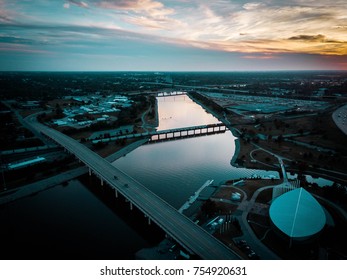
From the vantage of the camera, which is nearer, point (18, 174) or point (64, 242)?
point (64, 242)

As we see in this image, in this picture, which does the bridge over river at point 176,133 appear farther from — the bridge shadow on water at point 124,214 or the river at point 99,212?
the bridge shadow on water at point 124,214

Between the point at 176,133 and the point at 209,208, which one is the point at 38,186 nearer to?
the point at 209,208

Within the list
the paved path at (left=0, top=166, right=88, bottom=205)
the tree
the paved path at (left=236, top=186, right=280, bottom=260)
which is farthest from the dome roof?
the paved path at (left=0, top=166, right=88, bottom=205)

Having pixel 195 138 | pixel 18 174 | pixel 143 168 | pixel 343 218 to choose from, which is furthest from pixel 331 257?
pixel 195 138

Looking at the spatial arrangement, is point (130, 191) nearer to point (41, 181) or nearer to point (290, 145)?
point (41, 181)

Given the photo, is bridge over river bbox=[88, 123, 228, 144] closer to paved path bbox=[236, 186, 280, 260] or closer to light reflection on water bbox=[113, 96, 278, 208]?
light reflection on water bbox=[113, 96, 278, 208]

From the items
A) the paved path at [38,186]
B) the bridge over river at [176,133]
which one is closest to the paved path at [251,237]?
the paved path at [38,186]
